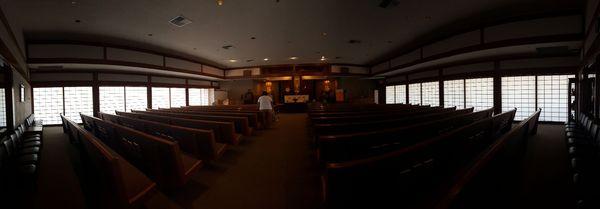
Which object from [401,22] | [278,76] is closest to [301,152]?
[401,22]

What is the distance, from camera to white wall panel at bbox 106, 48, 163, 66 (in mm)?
7572

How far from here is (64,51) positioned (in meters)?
6.83

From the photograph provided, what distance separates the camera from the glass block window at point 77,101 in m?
8.49

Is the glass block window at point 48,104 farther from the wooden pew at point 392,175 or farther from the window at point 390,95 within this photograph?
the window at point 390,95

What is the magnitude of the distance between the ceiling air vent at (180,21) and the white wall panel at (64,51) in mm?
3557

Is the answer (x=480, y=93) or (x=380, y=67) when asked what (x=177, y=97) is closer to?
(x=380, y=67)

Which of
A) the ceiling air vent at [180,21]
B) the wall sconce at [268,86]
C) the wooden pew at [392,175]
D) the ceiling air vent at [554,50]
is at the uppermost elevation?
the ceiling air vent at [180,21]

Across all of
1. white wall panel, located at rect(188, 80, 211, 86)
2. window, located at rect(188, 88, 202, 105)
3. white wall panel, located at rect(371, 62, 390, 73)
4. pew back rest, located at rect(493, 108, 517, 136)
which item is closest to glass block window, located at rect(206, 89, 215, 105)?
white wall panel, located at rect(188, 80, 211, 86)

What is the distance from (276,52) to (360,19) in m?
4.62

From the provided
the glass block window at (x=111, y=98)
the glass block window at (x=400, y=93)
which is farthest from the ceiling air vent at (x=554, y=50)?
the glass block window at (x=111, y=98)

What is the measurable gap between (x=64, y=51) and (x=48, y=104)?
3.05 metres

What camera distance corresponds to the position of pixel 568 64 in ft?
21.9

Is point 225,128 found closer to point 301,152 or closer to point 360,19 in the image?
point 301,152

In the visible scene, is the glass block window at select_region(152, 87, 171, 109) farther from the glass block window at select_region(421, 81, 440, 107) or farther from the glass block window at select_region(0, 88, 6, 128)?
the glass block window at select_region(421, 81, 440, 107)
